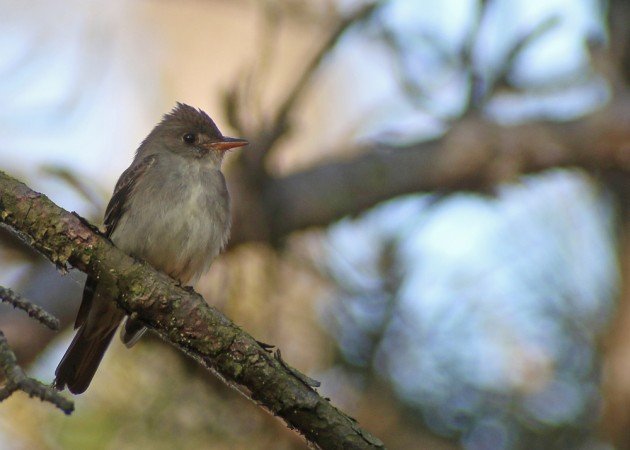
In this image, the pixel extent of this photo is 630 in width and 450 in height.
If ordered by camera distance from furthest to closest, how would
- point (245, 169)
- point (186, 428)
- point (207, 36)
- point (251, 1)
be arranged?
point (207, 36) < point (251, 1) < point (245, 169) < point (186, 428)

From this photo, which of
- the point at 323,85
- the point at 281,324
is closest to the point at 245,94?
the point at 281,324

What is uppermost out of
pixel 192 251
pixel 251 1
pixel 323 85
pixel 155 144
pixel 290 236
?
pixel 323 85

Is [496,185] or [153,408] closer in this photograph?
[153,408]

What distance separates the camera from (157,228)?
444cm

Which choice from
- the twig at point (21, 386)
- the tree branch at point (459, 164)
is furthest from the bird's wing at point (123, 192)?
the twig at point (21, 386)

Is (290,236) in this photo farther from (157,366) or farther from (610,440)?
(610,440)

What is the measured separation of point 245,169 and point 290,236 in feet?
1.68

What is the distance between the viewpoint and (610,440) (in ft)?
13.2

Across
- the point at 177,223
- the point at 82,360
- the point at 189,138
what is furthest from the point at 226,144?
the point at 82,360

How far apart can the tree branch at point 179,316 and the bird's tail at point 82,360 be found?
1248mm

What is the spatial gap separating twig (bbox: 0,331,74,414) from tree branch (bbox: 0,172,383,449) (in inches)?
23.0

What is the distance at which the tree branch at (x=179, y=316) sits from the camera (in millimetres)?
2818

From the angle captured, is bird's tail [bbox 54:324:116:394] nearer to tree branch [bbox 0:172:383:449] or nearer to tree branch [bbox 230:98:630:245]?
tree branch [bbox 0:172:383:449]

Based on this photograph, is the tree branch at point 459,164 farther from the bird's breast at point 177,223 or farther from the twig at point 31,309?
the twig at point 31,309
